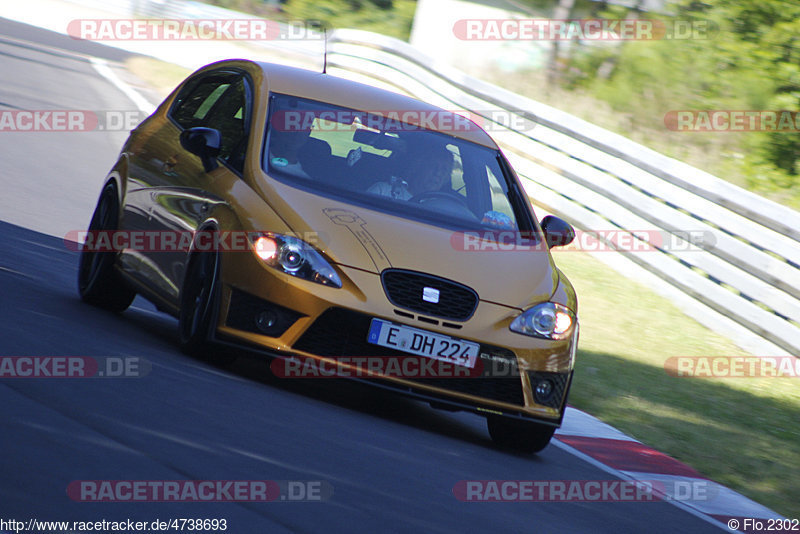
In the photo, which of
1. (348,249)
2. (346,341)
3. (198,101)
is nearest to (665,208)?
(198,101)

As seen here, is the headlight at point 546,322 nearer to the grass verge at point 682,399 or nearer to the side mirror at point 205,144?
the grass verge at point 682,399

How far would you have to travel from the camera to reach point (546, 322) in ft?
21.6

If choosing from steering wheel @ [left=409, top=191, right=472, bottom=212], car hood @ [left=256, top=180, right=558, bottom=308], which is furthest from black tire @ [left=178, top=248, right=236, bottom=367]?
steering wheel @ [left=409, top=191, right=472, bottom=212]

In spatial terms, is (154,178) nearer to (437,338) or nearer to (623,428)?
(437,338)

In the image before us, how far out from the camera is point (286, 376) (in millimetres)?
6484

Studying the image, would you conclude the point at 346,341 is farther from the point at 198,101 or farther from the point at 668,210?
the point at 668,210

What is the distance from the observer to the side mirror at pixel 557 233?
24.8 ft

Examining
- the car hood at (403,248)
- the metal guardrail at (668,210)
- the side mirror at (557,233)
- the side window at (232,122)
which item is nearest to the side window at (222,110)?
the side window at (232,122)

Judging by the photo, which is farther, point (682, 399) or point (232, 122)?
point (682, 399)

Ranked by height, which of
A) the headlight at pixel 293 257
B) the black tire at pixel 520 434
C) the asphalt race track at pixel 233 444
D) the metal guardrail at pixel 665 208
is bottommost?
the metal guardrail at pixel 665 208

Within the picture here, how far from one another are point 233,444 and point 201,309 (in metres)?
1.50

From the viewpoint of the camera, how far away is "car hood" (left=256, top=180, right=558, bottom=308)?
6.30 meters

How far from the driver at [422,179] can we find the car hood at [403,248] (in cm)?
37

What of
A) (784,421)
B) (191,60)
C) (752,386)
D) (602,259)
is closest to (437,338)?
(784,421)
